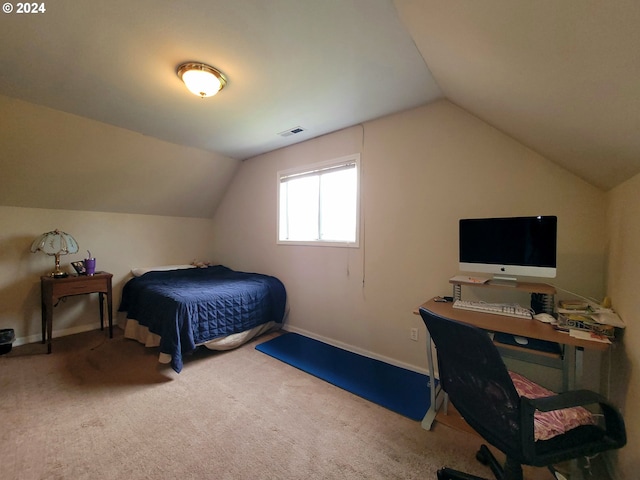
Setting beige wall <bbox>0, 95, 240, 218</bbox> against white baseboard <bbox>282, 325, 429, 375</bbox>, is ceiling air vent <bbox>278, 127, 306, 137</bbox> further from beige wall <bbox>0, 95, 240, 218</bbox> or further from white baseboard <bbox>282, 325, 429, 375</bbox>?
white baseboard <bbox>282, 325, 429, 375</bbox>

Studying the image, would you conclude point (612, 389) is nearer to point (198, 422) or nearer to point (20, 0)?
point (198, 422)

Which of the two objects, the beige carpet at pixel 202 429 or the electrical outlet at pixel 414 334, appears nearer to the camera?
the beige carpet at pixel 202 429

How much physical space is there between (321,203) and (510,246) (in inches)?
77.6

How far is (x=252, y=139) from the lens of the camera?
3.19m

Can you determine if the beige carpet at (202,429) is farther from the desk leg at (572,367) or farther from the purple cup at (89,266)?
the purple cup at (89,266)

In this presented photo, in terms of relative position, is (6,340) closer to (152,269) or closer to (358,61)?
(152,269)

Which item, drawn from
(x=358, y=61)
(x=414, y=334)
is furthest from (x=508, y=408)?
(x=358, y=61)

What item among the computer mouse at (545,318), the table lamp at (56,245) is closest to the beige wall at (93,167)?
the table lamp at (56,245)

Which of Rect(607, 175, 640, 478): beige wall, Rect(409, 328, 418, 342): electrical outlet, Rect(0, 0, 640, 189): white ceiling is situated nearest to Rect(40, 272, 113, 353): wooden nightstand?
Rect(0, 0, 640, 189): white ceiling

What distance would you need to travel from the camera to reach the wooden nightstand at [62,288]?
8.90ft

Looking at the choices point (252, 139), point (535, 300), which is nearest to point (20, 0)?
point (252, 139)

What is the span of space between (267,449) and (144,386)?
4.29 ft

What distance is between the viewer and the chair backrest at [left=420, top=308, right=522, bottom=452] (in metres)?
0.99

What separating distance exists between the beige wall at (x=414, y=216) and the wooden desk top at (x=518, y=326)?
0.55m
